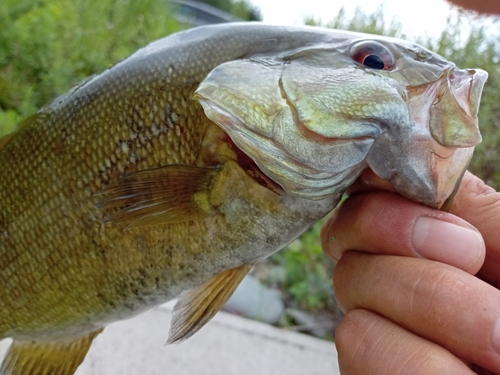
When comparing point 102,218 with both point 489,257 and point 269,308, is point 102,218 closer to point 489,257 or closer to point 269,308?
point 489,257

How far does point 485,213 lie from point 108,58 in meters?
2.27

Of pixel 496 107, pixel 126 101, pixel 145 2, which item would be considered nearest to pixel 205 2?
pixel 145 2

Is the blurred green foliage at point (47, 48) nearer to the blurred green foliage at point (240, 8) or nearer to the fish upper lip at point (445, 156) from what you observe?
the fish upper lip at point (445, 156)

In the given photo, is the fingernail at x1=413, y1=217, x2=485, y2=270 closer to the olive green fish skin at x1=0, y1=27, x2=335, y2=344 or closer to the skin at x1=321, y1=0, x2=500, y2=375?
the skin at x1=321, y1=0, x2=500, y2=375

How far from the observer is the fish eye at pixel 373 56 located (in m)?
0.69

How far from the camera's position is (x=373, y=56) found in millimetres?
701

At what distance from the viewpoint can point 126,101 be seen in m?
0.83

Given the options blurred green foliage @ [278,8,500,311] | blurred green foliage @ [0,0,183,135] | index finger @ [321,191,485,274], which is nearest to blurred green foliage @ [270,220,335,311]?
blurred green foliage @ [278,8,500,311]

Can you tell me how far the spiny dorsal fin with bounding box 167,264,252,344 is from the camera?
83cm

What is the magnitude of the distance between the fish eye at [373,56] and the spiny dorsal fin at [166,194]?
11.6 inches

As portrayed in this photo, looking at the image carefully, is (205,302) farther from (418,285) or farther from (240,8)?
(240,8)

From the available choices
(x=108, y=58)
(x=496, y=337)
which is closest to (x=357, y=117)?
(x=496, y=337)

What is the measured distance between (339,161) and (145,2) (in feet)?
9.72

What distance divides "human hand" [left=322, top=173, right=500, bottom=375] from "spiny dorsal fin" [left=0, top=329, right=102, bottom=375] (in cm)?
58
